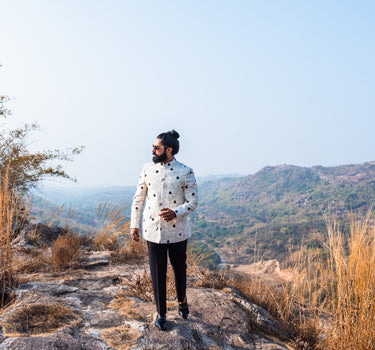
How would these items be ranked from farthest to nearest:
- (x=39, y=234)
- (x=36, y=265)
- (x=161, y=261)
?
(x=39, y=234)
(x=36, y=265)
(x=161, y=261)

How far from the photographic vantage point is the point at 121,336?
2.34 metres

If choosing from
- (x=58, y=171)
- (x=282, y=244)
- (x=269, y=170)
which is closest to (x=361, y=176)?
(x=269, y=170)

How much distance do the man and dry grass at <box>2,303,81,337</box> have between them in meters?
0.80

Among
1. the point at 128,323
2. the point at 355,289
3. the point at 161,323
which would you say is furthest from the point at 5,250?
the point at 355,289

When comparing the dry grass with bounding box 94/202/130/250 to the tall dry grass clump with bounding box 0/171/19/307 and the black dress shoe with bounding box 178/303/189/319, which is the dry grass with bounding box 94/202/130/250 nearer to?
the tall dry grass clump with bounding box 0/171/19/307

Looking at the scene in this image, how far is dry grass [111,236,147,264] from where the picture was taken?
530 centimetres

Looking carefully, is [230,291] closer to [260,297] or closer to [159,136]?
[260,297]

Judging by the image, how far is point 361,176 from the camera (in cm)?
9956

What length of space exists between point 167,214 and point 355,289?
146 cm

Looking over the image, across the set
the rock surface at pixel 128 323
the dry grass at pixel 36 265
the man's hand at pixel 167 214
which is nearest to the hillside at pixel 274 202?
the dry grass at pixel 36 265

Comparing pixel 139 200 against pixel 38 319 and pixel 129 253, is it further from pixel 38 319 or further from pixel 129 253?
pixel 129 253

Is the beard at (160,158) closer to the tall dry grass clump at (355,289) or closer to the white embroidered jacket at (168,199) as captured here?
the white embroidered jacket at (168,199)

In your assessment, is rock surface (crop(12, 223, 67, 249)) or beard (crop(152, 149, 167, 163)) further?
rock surface (crop(12, 223, 67, 249))

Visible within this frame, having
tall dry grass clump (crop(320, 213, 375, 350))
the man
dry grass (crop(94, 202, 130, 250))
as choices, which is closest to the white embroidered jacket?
the man
